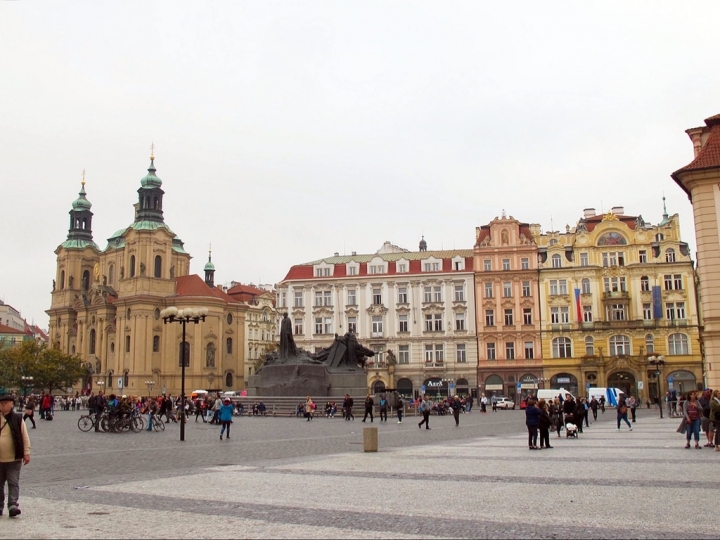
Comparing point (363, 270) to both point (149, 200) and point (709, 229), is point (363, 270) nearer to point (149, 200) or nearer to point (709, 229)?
point (149, 200)

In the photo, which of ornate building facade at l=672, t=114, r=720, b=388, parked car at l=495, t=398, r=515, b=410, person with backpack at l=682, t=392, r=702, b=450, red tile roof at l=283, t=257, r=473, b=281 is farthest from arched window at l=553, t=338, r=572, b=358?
person with backpack at l=682, t=392, r=702, b=450

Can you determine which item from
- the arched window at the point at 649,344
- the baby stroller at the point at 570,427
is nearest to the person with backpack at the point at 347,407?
the baby stroller at the point at 570,427

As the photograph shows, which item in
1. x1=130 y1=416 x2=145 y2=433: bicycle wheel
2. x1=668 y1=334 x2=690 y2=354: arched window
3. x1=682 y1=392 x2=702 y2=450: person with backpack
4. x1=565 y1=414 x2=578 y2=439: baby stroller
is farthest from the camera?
x1=668 y1=334 x2=690 y2=354: arched window

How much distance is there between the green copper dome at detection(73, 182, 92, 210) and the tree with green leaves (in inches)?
1020

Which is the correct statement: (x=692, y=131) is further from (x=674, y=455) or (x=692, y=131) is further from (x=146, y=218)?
(x=146, y=218)

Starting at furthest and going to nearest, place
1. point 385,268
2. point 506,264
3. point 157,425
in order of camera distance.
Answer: point 385,268, point 506,264, point 157,425

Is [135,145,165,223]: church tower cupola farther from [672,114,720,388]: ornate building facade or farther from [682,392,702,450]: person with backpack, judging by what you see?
[682,392,702,450]: person with backpack

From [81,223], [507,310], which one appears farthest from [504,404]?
[81,223]

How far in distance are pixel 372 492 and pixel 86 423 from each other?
72.6ft

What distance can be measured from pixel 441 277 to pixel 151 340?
3744 centimetres

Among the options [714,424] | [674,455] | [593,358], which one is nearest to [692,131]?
[714,424]

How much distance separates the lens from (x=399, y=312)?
246ft

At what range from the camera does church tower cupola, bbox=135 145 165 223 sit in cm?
9581

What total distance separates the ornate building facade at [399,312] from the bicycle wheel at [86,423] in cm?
4158
